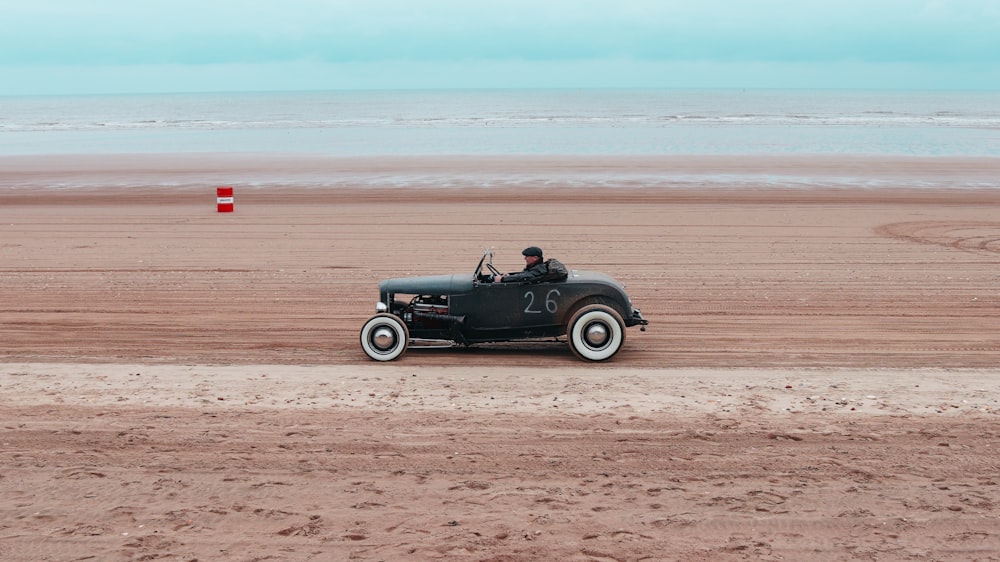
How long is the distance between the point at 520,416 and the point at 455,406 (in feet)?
2.13

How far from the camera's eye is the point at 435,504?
259 inches

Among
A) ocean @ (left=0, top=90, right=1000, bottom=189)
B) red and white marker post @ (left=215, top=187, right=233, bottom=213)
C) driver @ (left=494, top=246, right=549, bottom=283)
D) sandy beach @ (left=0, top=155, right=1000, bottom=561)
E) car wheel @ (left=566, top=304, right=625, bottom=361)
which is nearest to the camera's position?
sandy beach @ (left=0, top=155, right=1000, bottom=561)

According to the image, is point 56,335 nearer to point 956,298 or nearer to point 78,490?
point 78,490

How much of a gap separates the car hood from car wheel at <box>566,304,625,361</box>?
1218 millimetres

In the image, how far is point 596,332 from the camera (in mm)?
10234

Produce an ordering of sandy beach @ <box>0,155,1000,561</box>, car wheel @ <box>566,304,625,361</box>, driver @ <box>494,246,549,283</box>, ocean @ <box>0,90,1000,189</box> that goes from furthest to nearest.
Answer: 1. ocean @ <box>0,90,1000,189</box>
2. driver @ <box>494,246,549,283</box>
3. car wheel @ <box>566,304,625,361</box>
4. sandy beach @ <box>0,155,1000,561</box>

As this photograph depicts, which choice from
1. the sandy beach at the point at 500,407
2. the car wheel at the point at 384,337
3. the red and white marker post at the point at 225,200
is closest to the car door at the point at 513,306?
the sandy beach at the point at 500,407

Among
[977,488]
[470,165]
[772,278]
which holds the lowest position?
[977,488]

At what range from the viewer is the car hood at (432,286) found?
10438 mm

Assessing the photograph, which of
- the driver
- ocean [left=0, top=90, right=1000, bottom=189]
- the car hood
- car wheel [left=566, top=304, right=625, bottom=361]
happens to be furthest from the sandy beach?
ocean [left=0, top=90, right=1000, bottom=189]

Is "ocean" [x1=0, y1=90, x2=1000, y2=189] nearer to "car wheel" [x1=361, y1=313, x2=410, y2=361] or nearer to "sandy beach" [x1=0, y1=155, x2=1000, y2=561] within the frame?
"sandy beach" [x1=0, y1=155, x2=1000, y2=561]

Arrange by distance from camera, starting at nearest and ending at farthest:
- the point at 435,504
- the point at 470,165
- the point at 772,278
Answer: the point at 435,504 → the point at 772,278 → the point at 470,165

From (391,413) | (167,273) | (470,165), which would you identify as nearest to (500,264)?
(167,273)

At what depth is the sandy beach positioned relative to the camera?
20.4 feet
